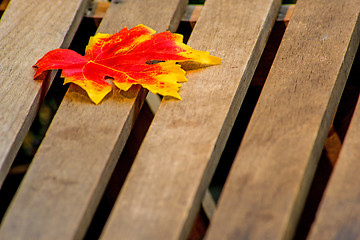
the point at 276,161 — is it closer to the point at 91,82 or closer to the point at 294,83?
the point at 294,83

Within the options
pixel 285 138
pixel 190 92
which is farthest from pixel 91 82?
pixel 285 138

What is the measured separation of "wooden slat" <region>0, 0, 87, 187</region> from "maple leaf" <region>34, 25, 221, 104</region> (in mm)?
56

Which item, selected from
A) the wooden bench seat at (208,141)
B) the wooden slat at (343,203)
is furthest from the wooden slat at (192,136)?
the wooden slat at (343,203)

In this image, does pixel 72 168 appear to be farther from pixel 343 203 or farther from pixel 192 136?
pixel 343 203

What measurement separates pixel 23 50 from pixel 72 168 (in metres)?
0.51

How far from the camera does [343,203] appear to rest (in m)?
0.88

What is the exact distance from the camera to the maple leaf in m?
1.13

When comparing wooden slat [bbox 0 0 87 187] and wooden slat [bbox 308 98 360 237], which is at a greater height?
wooden slat [bbox 308 98 360 237]

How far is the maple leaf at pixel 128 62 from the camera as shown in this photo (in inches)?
44.4

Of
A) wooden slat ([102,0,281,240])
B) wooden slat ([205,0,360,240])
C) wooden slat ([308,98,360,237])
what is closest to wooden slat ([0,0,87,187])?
wooden slat ([102,0,281,240])

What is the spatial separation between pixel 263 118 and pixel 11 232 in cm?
57

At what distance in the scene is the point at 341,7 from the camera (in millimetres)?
1313

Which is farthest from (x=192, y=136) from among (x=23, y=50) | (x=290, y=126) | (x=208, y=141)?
(x=23, y=50)

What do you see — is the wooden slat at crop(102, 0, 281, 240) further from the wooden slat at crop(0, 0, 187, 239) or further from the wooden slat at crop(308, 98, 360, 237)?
the wooden slat at crop(308, 98, 360, 237)
